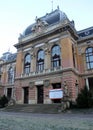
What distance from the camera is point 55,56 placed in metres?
27.5

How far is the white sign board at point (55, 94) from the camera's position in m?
23.2

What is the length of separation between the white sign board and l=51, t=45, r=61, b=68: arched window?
16.9 ft

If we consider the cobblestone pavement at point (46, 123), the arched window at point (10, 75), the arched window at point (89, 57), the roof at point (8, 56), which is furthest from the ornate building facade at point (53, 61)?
the cobblestone pavement at point (46, 123)

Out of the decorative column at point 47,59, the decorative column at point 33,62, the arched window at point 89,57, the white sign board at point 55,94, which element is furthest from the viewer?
the decorative column at point 33,62

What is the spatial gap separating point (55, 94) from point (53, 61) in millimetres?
6721

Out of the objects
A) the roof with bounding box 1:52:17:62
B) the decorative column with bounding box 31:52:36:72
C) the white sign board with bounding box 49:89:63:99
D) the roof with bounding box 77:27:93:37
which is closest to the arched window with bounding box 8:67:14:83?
the roof with bounding box 1:52:17:62

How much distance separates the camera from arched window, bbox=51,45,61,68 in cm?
2700

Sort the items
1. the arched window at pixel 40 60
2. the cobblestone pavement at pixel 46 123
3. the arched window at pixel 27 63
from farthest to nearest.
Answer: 1. the arched window at pixel 27 63
2. the arched window at pixel 40 60
3. the cobblestone pavement at pixel 46 123

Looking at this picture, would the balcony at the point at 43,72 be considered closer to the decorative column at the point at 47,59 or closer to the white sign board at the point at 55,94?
the decorative column at the point at 47,59

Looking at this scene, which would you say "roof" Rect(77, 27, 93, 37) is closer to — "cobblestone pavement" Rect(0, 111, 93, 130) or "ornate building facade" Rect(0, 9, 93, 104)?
"ornate building facade" Rect(0, 9, 93, 104)

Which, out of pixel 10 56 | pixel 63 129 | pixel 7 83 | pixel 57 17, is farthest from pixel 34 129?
pixel 10 56

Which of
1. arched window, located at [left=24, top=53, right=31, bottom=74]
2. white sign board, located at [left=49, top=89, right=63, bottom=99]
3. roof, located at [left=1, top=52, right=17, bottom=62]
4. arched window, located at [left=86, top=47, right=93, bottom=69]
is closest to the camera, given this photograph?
white sign board, located at [left=49, top=89, right=63, bottom=99]

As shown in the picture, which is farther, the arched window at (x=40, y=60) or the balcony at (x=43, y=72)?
the arched window at (x=40, y=60)

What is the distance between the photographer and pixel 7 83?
3994cm
